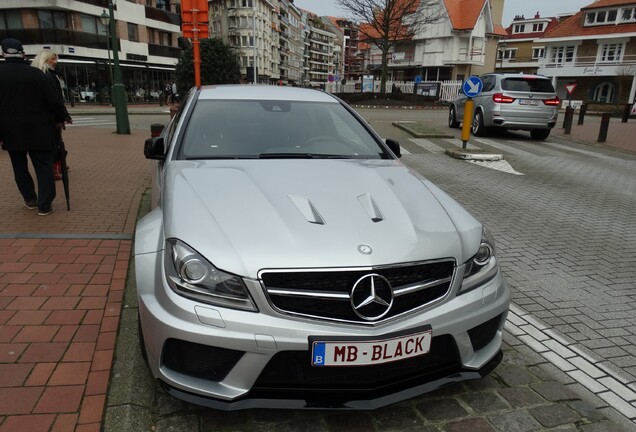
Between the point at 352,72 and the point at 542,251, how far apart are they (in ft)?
405

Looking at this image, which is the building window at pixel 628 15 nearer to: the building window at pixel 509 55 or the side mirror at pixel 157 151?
the building window at pixel 509 55

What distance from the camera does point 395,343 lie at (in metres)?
1.99

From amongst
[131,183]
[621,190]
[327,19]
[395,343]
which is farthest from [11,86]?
[327,19]

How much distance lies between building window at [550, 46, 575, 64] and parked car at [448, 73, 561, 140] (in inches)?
1640

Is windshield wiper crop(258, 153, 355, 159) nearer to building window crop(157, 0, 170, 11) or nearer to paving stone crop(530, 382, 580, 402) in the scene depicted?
paving stone crop(530, 382, 580, 402)

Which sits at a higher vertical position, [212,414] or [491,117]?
[491,117]

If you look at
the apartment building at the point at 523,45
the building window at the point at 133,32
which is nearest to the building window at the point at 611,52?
the apartment building at the point at 523,45

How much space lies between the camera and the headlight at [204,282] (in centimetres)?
197

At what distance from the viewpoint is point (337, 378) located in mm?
2004

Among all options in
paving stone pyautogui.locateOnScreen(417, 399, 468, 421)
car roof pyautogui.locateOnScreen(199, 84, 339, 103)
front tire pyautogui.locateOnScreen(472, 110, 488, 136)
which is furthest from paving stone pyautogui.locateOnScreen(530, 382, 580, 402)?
front tire pyautogui.locateOnScreen(472, 110, 488, 136)

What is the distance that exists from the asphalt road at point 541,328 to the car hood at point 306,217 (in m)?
0.82

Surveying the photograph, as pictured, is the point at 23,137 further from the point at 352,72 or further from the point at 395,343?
the point at 352,72

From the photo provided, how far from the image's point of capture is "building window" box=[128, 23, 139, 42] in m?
43.6

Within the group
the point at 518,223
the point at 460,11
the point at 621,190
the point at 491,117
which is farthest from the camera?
the point at 460,11
